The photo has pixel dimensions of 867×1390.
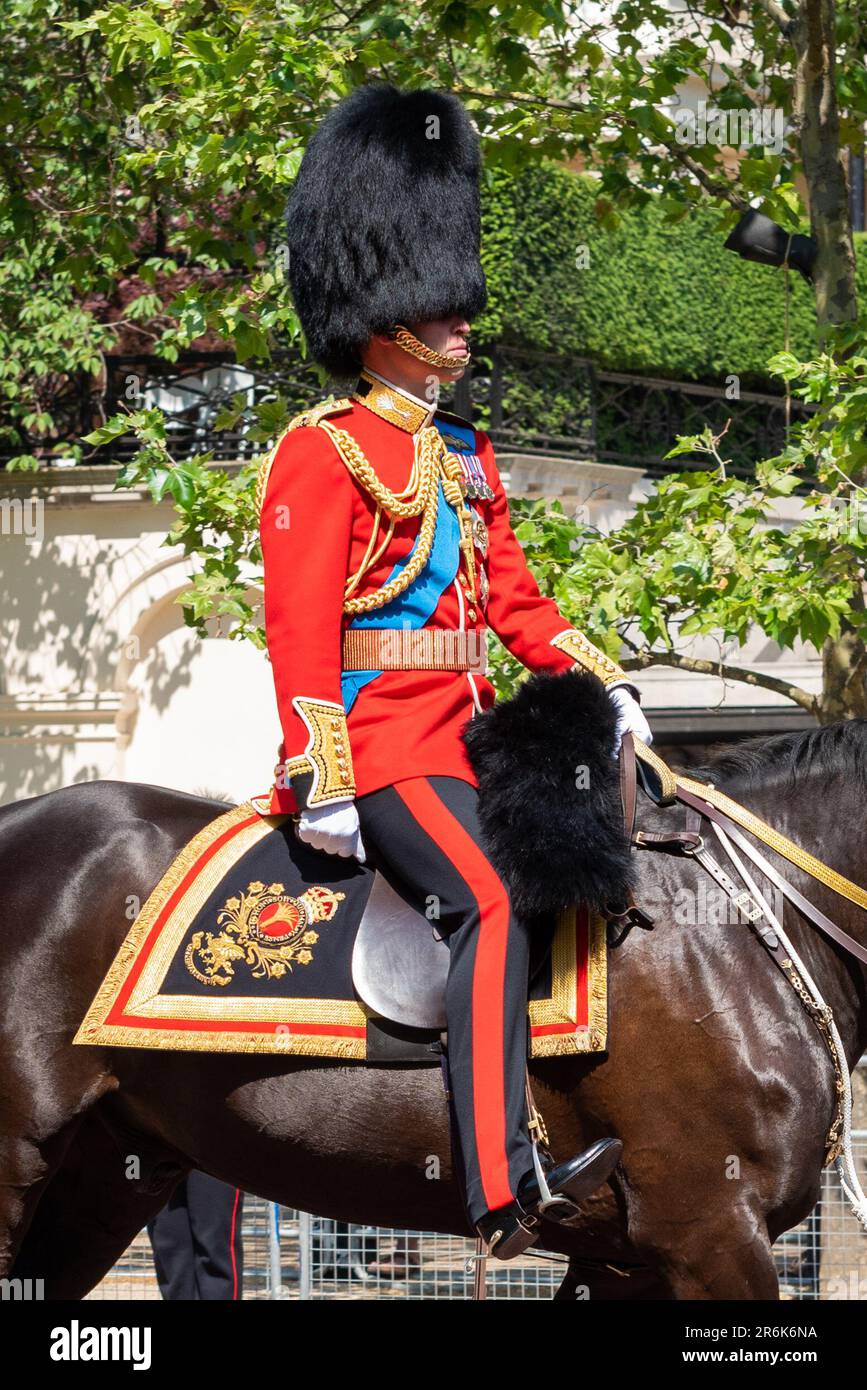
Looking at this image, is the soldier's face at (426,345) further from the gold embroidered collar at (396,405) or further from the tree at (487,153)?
the tree at (487,153)

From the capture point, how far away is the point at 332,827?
3.86 m

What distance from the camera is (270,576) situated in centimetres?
404

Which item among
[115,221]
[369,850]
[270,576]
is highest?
[115,221]

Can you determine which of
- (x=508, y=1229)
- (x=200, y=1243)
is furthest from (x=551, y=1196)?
(x=200, y=1243)

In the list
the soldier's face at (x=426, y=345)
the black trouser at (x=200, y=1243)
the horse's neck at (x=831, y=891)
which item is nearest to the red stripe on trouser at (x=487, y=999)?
the horse's neck at (x=831, y=891)

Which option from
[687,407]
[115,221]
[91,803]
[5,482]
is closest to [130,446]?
[5,482]

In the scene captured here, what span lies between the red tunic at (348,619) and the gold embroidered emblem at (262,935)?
0.83 feet

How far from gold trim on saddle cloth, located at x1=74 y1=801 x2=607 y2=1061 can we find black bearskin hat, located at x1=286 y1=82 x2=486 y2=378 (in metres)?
1.26

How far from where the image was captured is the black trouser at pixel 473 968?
3.73m

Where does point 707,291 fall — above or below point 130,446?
above

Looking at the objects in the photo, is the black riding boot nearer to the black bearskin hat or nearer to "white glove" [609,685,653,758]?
"white glove" [609,685,653,758]
